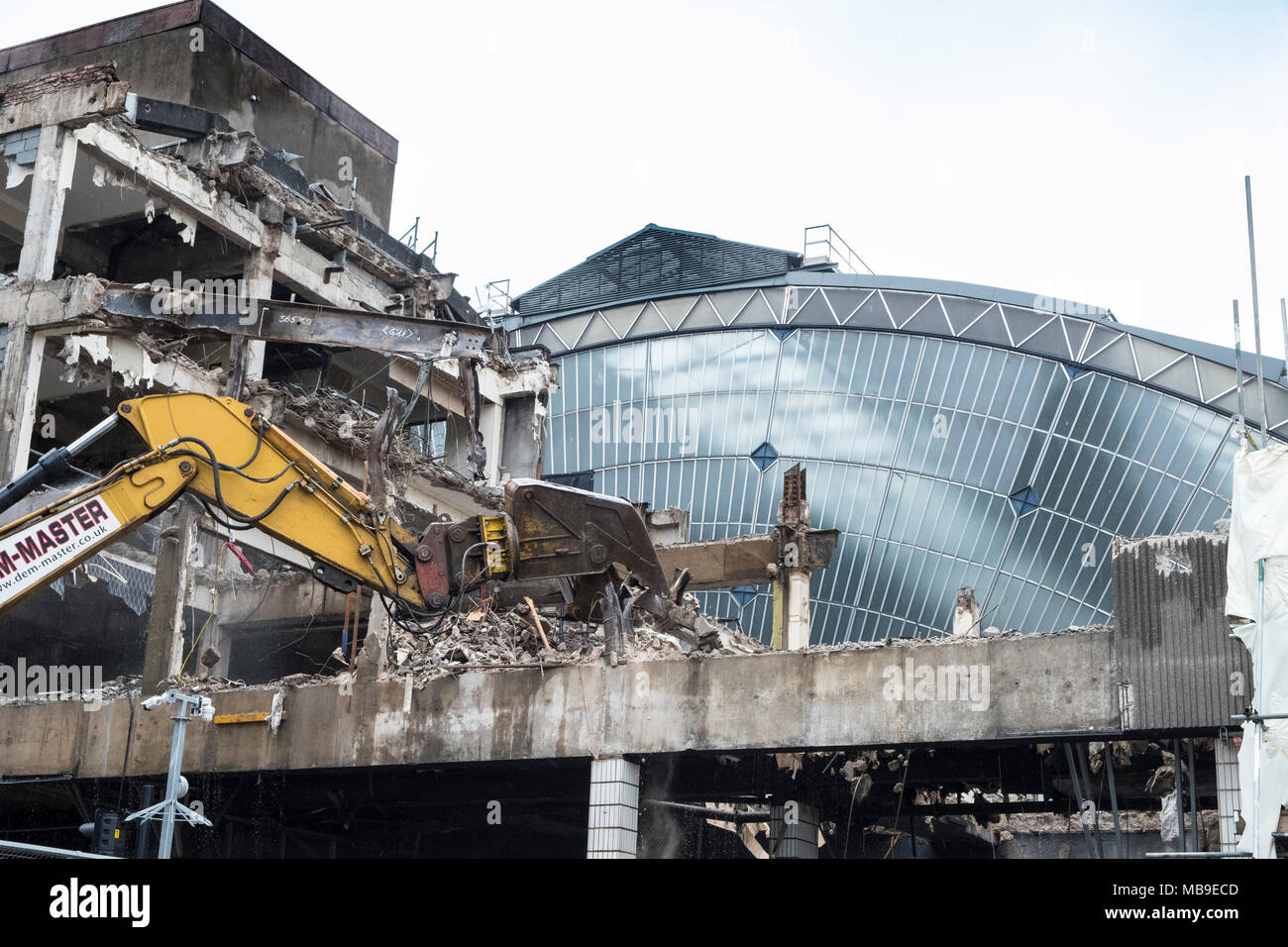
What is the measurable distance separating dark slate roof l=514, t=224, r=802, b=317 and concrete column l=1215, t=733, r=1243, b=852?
33155 millimetres

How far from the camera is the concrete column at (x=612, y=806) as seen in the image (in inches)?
725

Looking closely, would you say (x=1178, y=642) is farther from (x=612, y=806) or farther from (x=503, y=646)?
(x=503, y=646)

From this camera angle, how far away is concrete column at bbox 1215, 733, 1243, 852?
15.3 m

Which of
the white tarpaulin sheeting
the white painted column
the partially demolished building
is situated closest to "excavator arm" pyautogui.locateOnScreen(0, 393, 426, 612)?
the partially demolished building

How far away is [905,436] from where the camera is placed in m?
44.4

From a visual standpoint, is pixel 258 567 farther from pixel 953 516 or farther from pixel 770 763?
pixel 953 516

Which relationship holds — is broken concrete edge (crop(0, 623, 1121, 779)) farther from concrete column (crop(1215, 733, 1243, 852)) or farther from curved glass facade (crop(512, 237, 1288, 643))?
curved glass facade (crop(512, 237, 1288, 643))

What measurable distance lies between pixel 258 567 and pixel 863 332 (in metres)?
21.8

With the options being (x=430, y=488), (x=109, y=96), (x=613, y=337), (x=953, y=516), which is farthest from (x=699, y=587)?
(x=613, y=337)

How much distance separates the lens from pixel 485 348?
14.7 meters

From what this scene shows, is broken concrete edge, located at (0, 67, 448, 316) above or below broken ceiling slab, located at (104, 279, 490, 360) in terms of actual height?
above

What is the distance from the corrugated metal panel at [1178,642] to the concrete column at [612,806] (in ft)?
20.3
